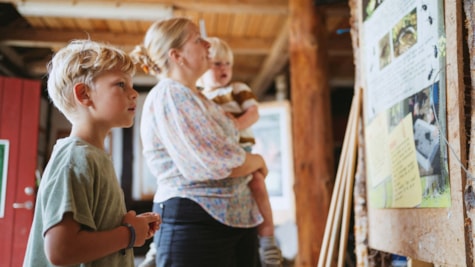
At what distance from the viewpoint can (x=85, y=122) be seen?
0.90 meters

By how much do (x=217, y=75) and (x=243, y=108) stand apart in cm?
18

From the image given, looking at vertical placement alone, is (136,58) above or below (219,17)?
below

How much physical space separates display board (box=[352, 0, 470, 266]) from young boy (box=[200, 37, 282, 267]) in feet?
1.29

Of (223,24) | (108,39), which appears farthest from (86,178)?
(108,39)

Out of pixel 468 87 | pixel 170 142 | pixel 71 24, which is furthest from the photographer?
pixel 71 24

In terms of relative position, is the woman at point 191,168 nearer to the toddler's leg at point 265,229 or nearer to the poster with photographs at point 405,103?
the toddler's leg at point 265,229

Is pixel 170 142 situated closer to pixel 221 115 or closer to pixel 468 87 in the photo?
pixel 221 115

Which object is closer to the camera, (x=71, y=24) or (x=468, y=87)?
(x=468, y=87)

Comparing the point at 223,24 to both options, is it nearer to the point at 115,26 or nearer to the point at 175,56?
the point at 115,26

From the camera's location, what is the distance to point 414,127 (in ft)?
4.27

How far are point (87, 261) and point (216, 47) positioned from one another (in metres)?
1.14

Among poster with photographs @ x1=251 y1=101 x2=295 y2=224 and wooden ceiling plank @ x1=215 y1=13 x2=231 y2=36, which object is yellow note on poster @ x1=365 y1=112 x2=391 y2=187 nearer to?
poster with photographs @ x1=251 y1=101 x2=295 y2=224

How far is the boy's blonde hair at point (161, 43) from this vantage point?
1.33 m

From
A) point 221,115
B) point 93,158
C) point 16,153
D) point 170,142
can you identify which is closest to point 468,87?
point 221,115
